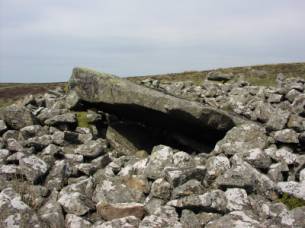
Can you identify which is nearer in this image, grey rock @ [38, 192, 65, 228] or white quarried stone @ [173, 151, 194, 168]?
grey rock @ [38, 192, 65, 228]

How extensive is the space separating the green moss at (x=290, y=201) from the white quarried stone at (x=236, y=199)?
1.01 m

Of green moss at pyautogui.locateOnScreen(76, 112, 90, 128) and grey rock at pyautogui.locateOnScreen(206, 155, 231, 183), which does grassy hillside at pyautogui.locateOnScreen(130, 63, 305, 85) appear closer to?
green moss at pyautogui.locateOnScreen(76, 112, 90, 128)

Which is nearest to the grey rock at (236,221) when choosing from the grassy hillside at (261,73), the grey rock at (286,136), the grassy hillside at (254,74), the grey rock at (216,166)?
the grey rock at (216,166)

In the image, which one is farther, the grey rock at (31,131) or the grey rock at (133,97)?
the grey rock at (31,131)

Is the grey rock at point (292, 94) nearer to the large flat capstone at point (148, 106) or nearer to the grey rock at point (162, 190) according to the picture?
the large flat capstone at point (148, 106)

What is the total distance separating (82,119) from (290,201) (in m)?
9.38

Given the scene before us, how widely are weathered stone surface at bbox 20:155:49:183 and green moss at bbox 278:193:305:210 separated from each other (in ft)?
19.8

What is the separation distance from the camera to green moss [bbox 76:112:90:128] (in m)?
16.4

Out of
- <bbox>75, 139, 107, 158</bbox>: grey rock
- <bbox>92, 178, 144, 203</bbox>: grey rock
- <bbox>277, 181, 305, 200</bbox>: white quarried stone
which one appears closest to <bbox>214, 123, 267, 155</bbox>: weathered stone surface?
<bbox>277, 181, 305, 200</bbox>: white quarried stone

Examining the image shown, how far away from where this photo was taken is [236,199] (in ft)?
30.0

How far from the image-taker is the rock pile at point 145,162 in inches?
356

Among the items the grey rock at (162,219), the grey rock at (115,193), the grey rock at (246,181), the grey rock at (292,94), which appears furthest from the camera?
the grey rock at (292,94)

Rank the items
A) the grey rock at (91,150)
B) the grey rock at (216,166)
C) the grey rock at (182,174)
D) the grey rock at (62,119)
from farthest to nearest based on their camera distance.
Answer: the grey rock at (62,119) → the grey rock at (91,150) → the grey rock at (216,166) → the grey rock at (182,174)

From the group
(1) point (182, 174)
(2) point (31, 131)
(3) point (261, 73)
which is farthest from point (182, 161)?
(3) point (261, 73)
